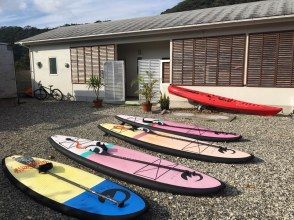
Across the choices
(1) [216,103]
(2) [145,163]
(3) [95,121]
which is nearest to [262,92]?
(1) [216,103]

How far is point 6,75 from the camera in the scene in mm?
14672

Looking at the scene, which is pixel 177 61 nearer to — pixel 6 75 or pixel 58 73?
pixel 58 73

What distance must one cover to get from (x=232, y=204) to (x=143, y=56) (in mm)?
Result: 11005

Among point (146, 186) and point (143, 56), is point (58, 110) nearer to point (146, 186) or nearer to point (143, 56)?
point (143, 56)

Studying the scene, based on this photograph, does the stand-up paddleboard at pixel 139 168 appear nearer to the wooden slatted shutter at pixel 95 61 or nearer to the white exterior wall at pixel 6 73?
the wooden slatted shutter at pixel 95 61

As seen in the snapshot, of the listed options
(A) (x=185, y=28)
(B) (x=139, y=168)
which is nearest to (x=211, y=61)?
(A) (x=185, y=28)

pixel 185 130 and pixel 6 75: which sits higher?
pixel 6 75

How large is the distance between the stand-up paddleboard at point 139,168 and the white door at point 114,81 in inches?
287

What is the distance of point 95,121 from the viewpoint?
9500 mm

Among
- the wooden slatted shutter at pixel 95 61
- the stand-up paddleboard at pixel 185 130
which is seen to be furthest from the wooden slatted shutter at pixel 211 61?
the wooden slatted shutter at pixel 95 61

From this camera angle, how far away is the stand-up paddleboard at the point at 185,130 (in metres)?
6.84

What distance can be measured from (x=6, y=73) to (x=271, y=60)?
12.4 metres

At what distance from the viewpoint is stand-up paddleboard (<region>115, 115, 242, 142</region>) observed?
6.84 m

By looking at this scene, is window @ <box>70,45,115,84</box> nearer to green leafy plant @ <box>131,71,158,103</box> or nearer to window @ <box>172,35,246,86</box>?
green leafy plant @ <box>131,71,158,103</box>
